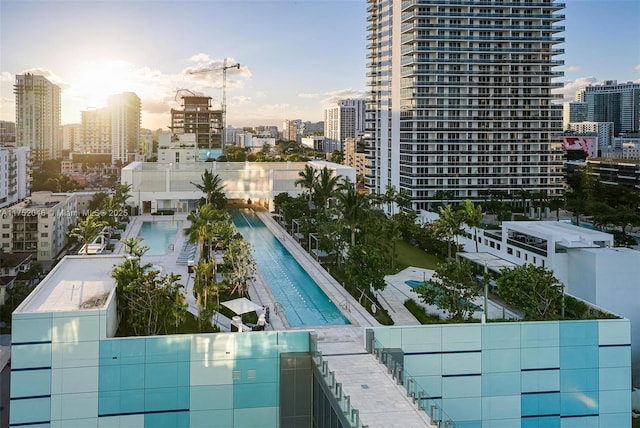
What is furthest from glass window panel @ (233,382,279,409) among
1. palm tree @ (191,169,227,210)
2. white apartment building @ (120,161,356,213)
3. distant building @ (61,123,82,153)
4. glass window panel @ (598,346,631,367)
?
distant building @ (61,123,82,153)

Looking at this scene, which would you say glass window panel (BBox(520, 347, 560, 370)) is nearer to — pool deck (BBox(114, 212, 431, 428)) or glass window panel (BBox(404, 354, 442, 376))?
glass window panel (BBox(404, 354, 442, 376))

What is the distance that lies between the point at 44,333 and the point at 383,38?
4515 cm

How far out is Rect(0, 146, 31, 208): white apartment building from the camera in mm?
52625

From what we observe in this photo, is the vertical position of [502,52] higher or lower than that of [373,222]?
higher

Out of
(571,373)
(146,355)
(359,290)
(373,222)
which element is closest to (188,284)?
(359,290)

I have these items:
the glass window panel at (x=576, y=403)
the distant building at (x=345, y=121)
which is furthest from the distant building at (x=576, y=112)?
the glass window panel at (x=576, y=403)

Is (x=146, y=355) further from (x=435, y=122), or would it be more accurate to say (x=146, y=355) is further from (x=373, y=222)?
(x=435, y=122)

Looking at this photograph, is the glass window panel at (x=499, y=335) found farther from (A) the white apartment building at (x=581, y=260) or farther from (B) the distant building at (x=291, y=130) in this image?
(B) the distant building at (x=291, y=130)

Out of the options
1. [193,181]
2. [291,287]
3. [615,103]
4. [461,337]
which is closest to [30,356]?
[461,337]

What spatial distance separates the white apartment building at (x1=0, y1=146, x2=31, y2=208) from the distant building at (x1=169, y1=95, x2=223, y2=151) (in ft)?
137

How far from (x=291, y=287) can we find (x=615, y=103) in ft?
411

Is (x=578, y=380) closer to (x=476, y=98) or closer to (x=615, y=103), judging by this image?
(x=476, y=98)

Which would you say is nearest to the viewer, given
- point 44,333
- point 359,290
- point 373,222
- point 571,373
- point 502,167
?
point 44,333

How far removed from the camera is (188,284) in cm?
2419
